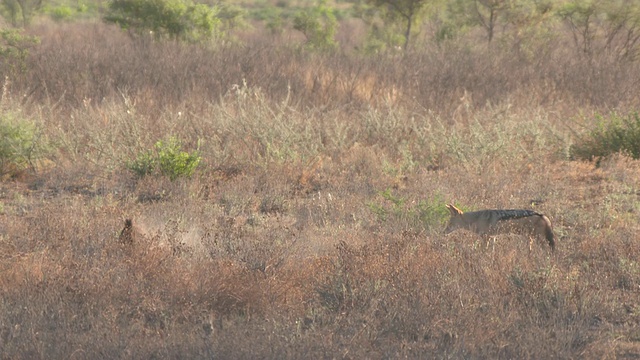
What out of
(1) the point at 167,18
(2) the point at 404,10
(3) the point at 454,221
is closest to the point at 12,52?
(1) the point at 167,18

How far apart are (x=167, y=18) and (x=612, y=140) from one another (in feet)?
35.0

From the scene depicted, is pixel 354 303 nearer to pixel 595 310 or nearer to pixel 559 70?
pixel 595 310

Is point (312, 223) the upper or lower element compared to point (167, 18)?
upper

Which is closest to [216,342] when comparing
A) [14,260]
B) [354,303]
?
[354,303]

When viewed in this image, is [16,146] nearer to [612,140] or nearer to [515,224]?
[515,224]

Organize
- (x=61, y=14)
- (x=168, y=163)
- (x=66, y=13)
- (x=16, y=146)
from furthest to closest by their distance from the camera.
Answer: (x=66, y=13), (x=61, y=14), (x=16, y=146), (x=168, y=163)

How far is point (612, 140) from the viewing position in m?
8.82

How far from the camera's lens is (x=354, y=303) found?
4.41 meters

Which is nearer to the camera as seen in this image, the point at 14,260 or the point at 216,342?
the point at 216,342

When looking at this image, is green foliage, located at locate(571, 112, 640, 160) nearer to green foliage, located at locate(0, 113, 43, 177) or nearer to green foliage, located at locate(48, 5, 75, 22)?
green foliage, located at locate(0, 113, 43, 177)

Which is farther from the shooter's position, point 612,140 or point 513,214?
point 612,140

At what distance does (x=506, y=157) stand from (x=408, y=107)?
3388mm

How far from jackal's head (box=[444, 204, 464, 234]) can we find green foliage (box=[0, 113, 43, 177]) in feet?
15.8

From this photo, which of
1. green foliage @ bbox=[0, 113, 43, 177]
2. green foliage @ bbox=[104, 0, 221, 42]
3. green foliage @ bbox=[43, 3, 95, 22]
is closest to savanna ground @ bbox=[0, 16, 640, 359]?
green foliage @ bbox=[0, 113, 43, 177]
